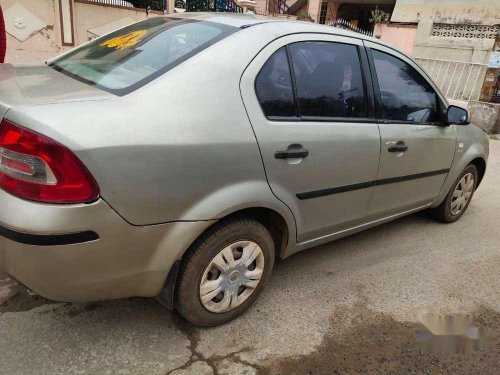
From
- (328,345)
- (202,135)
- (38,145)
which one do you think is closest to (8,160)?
(38,145)

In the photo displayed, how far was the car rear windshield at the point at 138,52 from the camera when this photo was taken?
2.20 metres

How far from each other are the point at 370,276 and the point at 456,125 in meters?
1.53

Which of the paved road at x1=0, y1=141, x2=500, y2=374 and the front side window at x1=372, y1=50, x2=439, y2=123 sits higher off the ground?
the front side window at x1=372, y1=50, x2=439, y2=123

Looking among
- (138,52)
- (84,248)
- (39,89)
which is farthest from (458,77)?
(84,248)

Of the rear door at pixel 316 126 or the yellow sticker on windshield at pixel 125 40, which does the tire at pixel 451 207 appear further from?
the yellow sticker on windshield at pixel 125 40

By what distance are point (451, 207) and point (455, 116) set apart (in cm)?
102

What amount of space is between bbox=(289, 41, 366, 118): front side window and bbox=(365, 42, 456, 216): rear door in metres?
0.19

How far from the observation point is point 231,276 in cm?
244

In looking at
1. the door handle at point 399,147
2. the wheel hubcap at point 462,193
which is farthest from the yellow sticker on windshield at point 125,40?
the wheel hubcap at point 462,193

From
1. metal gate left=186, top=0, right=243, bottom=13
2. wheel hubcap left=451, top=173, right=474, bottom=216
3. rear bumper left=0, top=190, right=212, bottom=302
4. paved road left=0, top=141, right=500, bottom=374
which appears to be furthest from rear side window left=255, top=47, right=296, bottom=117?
metal gate left=186, top=0, right=243, bottom=13

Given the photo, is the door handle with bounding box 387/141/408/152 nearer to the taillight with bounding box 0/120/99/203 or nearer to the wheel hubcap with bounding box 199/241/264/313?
the wheel hubcap with bounding box 199/241/264/313

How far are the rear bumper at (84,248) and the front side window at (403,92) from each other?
170 cm

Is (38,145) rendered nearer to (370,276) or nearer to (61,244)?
(61,244)

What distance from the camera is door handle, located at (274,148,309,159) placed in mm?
2369
